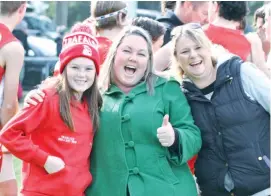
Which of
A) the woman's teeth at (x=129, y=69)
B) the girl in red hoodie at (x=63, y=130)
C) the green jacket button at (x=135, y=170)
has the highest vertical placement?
the woman's teeth at (x=129, y=69)

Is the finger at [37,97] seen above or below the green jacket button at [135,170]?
above

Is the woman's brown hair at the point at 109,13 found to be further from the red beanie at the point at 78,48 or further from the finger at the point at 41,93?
the finger at the point at 41,93

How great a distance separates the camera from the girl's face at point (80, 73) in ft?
13.0

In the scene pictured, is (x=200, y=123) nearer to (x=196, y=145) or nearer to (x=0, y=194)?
(x=196, y=145)

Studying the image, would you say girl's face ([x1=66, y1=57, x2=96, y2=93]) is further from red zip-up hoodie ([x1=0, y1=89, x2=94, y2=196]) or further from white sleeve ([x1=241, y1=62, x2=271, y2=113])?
white sleeve ([x1=241, y1=62, x2=271, y2=113])

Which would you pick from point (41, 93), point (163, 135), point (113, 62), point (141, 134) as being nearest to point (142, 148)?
point (141, 134)

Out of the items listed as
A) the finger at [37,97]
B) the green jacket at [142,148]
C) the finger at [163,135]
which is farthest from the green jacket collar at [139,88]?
the finger at [37,97]

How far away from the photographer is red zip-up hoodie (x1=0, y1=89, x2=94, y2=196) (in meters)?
3.78

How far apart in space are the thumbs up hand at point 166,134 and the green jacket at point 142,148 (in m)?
0.10

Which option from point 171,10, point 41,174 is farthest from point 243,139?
point 171,10

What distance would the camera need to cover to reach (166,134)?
3.71 metres

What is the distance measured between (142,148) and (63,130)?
51 cm

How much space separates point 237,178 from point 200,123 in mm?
427

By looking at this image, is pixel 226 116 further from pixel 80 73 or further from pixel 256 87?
pixel 80 73
